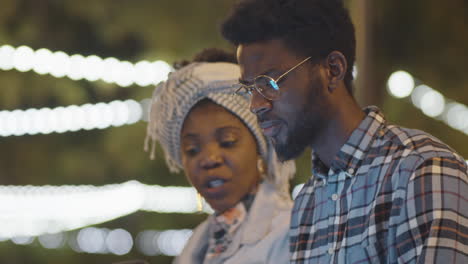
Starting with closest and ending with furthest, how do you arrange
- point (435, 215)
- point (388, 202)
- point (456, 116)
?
point (435, 215), point (388, 202), point (456, 116)

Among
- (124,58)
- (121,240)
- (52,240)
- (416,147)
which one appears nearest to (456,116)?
(124,58)

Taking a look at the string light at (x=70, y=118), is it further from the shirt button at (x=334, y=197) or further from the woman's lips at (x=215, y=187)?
the shirt button at (x=334, y=197)

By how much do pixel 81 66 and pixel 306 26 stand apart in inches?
180

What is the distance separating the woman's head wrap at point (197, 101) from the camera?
132 inches

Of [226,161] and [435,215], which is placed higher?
[226,161]

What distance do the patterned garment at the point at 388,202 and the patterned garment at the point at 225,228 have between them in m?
0.75

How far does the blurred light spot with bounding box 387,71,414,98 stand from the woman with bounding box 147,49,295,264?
98.3 inches

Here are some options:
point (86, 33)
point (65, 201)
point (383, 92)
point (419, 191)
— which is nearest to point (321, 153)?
point (419, 191)

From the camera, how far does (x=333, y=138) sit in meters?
2.38

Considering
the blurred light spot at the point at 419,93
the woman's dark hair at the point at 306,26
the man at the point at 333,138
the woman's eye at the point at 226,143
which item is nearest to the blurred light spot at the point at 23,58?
the blurred light spot at the point at 419,93

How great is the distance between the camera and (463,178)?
82.2 inches

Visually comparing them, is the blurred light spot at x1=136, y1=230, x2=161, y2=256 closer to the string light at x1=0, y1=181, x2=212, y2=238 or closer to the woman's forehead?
the string light at x1=0, y1=181, x2=212, y2=238

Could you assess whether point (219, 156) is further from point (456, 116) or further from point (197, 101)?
point (456, 116)

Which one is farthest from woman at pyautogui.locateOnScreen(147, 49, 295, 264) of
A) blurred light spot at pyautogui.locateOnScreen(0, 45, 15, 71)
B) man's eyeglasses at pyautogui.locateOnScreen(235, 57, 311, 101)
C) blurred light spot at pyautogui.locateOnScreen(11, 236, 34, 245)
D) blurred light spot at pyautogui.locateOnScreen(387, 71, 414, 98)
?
blurred light spot at pyautogui.locateOnScreen(11, 236, 34, 245)
